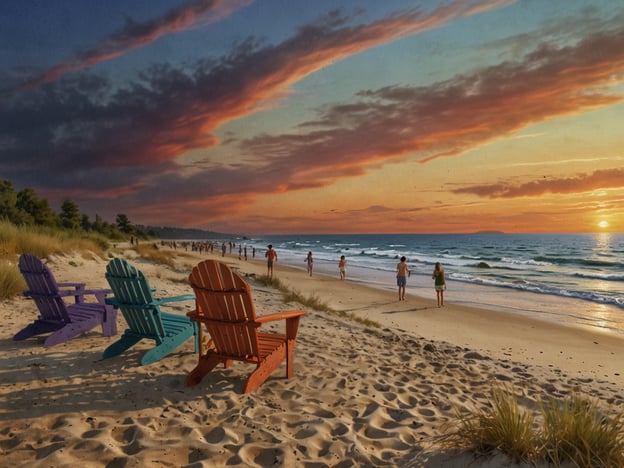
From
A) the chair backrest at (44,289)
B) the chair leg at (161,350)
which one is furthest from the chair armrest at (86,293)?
the chair leg at (161,350)

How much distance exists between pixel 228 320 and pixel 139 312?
4.61 ft

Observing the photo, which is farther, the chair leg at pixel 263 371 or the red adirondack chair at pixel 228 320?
the chair leg at pixel 263 371

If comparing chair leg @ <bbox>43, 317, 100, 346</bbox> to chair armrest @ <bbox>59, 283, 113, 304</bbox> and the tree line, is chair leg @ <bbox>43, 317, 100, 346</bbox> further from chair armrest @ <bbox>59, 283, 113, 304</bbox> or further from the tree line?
the tree line

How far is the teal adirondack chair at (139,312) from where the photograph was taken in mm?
4781

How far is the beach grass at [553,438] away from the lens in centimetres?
249

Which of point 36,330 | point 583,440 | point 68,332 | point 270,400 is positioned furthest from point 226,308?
point 36,330

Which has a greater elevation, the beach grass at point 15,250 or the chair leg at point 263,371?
the beach grass at point 15,250

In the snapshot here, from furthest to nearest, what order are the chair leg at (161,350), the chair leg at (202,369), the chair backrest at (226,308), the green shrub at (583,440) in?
1. the chair leg at (161,350)
2. the chair leg at (202,369)
3. the chair backrest at (226,308)
4. the green shrub at (583,440)

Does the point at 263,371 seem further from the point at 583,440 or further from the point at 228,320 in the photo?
the point at 583,440

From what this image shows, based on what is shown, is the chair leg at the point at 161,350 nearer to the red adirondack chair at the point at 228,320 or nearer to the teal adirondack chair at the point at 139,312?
the teal adirondack chair at the point at 139,312

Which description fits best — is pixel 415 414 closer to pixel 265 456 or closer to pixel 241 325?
pixel 265 456

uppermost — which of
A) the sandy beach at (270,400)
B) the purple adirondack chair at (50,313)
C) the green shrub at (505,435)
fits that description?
the purple adirondack chair at (50,313)

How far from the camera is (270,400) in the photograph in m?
4.10

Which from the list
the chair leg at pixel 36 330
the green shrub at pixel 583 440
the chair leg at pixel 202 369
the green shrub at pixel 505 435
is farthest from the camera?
the chair leg at pixel 36 330
